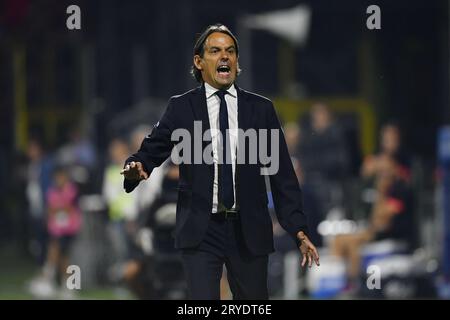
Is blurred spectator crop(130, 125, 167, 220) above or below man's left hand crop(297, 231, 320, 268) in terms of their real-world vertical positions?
above

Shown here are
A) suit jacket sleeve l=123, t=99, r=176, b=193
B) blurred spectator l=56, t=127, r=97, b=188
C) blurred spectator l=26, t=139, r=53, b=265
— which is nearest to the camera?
suit jacket sleeve l=123, t=99, r=176, b=193

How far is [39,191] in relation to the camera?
21.2m

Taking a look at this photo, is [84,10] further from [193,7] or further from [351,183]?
[351,183]

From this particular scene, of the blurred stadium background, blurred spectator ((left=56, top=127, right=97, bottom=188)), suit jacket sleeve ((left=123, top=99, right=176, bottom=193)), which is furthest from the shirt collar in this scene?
blurred spectator ((left=56, top=127, right=97, bottom=188))

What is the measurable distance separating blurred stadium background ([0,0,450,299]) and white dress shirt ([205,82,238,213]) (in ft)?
14.9

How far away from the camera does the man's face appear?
8.41 m

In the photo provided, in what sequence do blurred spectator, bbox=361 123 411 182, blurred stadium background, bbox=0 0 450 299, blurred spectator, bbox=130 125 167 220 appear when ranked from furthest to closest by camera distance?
blurred spectator, bbox=361 123 411 182 → blurred stadium background, bbox=0 0 450 299 → blurred spectator, bbox=130 125 167 220

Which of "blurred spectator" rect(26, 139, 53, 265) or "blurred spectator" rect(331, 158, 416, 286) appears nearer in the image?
"blurred spectator" rect(331, 158, 416, 286)

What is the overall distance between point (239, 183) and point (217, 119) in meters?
0.38

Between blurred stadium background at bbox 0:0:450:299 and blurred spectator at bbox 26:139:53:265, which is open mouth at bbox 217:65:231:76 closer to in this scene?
blurred stadium background at bbox 0:0:450:299

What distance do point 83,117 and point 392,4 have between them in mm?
6758

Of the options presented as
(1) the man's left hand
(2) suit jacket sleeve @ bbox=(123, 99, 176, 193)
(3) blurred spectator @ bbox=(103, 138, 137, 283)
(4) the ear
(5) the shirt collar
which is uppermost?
(3) blurred spectator @ bbox=(103, 138, 137, 283)

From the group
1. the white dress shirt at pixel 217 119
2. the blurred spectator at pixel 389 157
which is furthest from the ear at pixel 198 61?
the blurred spectator at pixel 389 157
